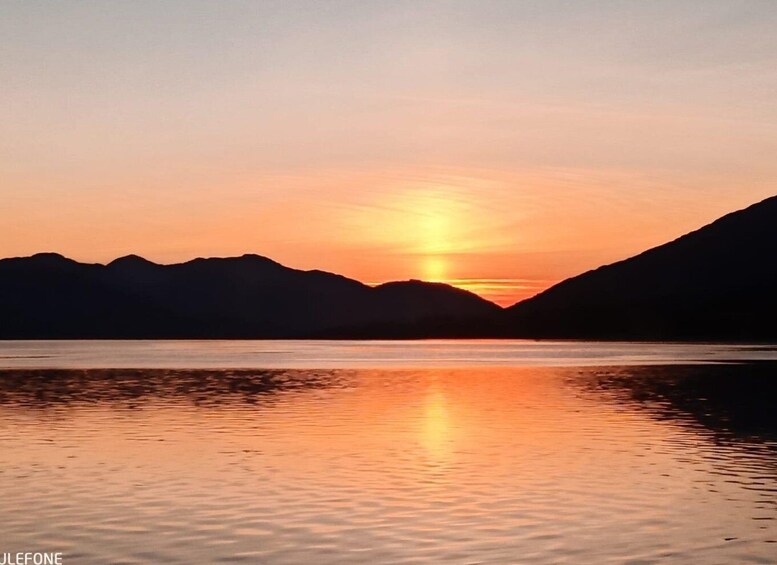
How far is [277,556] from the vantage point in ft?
73.2

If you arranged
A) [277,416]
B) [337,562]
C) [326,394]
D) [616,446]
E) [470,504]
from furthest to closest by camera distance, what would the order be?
[326,394]
[277,416]
[616,446]
[470,504]
[337,562]

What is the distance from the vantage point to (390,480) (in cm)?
3247

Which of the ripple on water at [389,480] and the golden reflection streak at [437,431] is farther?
the golden reflection streak at [437,431]

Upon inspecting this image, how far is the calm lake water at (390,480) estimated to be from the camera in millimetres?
23469

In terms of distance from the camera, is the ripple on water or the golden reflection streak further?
the golden reflection streak

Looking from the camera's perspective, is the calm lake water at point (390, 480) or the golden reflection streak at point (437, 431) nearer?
the calm lake water at point (390, 480)

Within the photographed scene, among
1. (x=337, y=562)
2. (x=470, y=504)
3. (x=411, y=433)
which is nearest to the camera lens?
(x=337, y=562)

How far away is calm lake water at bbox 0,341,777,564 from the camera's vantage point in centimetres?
2347

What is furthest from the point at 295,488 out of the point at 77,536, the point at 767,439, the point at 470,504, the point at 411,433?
the point at 767,439

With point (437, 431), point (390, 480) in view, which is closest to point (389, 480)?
point (390, 480)

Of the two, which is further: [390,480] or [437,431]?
[437,431]

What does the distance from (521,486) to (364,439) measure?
527 inches

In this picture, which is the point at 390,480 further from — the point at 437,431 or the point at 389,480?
the point at 437,431

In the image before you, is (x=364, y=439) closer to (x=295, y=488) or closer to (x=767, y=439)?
(x=295, y=488)
